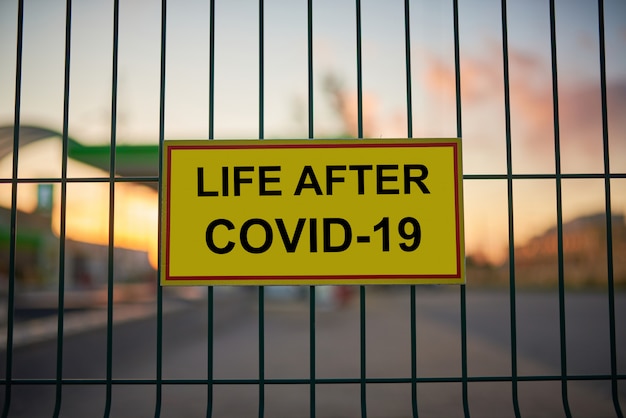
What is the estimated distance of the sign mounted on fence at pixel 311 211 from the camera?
3.45 m

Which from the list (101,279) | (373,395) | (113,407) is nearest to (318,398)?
(373,395)

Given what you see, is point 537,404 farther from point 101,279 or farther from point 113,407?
point 101,279

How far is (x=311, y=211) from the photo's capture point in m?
3.48

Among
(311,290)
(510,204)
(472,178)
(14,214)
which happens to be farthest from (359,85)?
(14,214)

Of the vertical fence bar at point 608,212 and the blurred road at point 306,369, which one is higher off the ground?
the vertical fence bar at point 608,212

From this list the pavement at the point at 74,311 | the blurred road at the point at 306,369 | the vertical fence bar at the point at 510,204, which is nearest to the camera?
the vertical fence bar at the point at 510,204

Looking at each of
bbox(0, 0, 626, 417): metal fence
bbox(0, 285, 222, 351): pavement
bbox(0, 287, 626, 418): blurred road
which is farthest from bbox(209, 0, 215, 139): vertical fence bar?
bbox(0, 285, 222, 351): pavement

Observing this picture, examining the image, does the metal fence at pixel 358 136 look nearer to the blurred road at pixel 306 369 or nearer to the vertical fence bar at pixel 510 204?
the vertical fence bar at pixel 510 204

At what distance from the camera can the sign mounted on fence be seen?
3.45m

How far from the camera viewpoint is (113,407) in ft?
21.6

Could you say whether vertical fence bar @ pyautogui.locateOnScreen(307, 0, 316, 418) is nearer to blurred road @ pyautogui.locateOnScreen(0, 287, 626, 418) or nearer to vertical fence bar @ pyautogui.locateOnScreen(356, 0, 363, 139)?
vertical fence bar @ pyautogui.locateOnScreen(356, 0, 363, 139)

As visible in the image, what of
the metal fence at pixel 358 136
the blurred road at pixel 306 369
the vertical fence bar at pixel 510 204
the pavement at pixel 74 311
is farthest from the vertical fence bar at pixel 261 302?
the pavement at pixel 74 311

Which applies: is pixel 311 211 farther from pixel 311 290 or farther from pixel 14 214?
pixel 14 214

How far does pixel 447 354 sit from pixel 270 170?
351 inches
